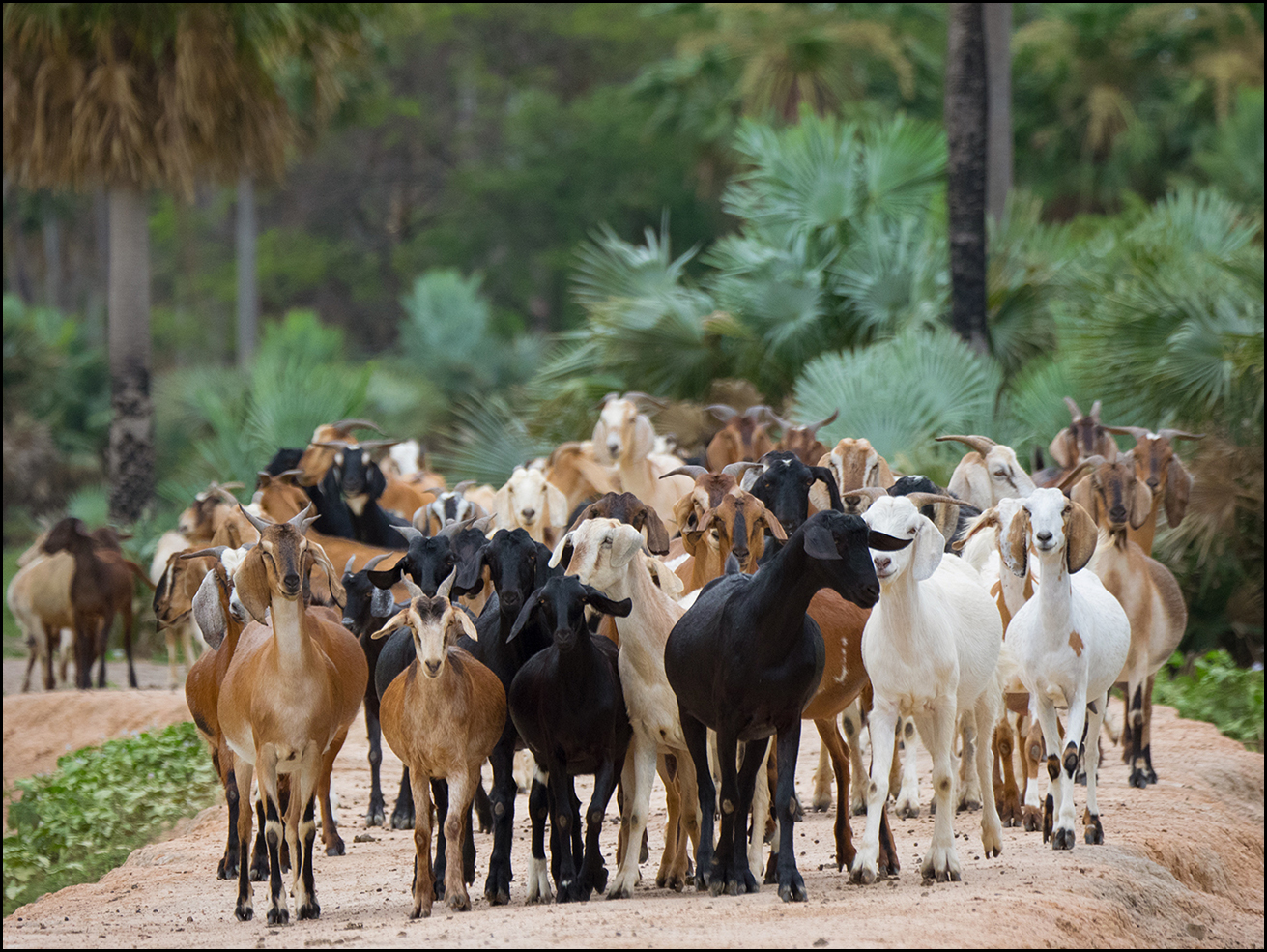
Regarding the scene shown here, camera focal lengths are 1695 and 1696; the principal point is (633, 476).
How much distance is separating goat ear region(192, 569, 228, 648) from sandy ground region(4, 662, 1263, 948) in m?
1.26

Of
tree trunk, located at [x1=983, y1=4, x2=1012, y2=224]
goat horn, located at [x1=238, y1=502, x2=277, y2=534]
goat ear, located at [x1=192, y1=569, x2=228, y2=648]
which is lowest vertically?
goat ear, located at [x1=192, y1=569, x2=228, y2=648]

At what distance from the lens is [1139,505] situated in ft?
37.1

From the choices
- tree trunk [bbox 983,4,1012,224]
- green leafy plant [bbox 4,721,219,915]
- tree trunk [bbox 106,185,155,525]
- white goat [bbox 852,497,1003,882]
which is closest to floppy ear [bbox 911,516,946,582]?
white goat [bbox 852,497,1003,882]

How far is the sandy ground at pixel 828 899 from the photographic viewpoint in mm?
6098

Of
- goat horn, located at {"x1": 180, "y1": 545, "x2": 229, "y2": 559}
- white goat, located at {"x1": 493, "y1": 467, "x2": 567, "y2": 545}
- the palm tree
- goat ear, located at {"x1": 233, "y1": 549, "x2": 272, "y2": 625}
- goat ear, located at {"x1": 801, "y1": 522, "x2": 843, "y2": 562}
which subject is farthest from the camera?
the palm tree

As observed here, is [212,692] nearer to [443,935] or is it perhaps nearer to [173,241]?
[443,935]

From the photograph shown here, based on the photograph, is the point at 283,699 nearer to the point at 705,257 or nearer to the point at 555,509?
the point at 555,509

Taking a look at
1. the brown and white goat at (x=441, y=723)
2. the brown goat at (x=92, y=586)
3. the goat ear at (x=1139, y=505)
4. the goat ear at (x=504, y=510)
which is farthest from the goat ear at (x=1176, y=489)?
the brown goat at (x=92, y=586)

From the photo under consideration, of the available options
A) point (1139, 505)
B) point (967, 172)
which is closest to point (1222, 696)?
point (1139, 505)

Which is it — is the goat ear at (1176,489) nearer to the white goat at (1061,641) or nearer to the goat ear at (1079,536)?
the white goat at (1061,641)

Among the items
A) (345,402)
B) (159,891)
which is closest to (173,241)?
(345,402)

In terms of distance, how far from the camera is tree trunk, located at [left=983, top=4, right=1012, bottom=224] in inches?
930

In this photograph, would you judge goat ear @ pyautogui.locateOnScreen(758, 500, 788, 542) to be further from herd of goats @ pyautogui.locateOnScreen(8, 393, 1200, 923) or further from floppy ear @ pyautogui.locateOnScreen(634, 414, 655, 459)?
floppy ear @ pyautogui.locateOnScreen(634, 414, 655, 459)

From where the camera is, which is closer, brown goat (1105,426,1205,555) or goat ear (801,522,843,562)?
goat ear (801,522,843,562)
